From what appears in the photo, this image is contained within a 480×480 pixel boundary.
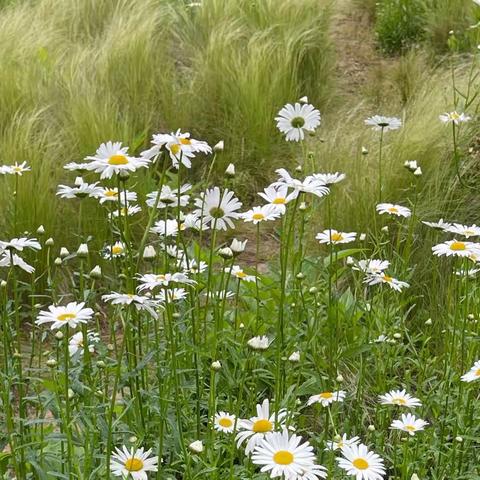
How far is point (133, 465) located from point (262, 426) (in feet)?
0.80

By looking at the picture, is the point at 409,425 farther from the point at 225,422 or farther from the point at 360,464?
the point at 225,422

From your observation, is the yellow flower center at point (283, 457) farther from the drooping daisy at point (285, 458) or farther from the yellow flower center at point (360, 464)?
the yellow flower center at point (360, 464)

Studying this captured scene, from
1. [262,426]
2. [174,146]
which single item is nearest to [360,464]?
[262,426]

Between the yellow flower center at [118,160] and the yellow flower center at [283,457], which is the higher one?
the yellow flower center at [118,160]

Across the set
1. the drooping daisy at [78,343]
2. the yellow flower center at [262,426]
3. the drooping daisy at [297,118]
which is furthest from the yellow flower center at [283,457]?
the drooping daisy at [297,118]

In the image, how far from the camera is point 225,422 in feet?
5.78

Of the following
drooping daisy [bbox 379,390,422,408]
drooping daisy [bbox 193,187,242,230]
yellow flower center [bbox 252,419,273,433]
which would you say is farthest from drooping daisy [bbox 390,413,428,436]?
drooping daisy [bbox 193,187,242,230]

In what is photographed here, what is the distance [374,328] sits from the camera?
8.87ft

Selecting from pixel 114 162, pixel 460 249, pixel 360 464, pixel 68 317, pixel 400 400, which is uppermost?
pixel 114 162

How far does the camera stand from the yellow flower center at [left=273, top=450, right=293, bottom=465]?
4.48 ft

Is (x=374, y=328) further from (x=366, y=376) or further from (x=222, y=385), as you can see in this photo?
(x=222, y=385)

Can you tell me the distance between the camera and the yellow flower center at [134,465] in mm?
1558

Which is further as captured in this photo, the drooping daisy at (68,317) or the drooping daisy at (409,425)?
the drooping daisy at (409,425)

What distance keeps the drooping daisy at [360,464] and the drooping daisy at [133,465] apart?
348 millimetres
